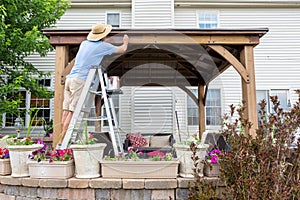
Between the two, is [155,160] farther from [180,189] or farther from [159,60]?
[159,60]

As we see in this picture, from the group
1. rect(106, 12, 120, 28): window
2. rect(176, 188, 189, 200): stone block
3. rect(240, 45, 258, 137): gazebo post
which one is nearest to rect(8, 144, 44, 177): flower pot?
rect(176, 188, 189, 200): stone block

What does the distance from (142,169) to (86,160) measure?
1.68ft

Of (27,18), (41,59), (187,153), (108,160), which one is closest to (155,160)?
(187,153)

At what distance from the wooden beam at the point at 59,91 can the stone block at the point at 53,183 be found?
66 centimetres

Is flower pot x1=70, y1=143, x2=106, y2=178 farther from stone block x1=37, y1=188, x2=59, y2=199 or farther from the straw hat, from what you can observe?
the straw hat

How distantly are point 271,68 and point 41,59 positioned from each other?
691cm

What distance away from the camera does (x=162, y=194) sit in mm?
2049

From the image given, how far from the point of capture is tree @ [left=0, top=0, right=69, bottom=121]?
4973 mm

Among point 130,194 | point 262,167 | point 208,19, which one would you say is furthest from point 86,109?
point 208,19

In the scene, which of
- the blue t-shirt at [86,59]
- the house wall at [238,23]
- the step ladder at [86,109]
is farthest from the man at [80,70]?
the house wall at [238,23]

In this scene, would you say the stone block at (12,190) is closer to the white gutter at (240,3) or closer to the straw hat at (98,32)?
the straw hat at (98,32)

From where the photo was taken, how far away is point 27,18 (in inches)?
223

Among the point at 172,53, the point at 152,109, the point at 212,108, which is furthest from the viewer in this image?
the point at 212,108

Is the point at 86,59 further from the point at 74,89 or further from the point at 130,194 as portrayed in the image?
the point at 130,194
